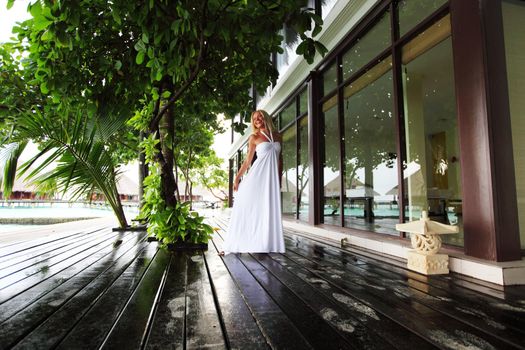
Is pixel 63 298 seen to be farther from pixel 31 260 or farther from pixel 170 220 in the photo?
pixel 170 220

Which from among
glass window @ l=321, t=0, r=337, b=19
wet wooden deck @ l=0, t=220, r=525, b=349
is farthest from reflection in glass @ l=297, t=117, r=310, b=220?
wet wooden deck @ l=0, t=220, r=525, b=349

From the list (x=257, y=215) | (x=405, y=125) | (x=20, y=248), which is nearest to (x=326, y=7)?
(x=405, y=125)

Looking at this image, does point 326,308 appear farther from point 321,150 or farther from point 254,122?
point 321,150

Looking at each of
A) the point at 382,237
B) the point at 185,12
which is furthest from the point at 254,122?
the point at 382,237

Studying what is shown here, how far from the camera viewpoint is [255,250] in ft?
10.5

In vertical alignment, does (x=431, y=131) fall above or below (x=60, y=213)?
above

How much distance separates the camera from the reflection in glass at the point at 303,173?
5.66 metres

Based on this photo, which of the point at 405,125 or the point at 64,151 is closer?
the point at 405,125

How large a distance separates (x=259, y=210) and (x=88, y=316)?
1.95 m

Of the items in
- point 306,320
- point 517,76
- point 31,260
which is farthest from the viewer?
point 31,260

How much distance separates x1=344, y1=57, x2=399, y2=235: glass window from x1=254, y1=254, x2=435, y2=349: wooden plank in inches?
64.9

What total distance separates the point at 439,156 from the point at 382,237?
3.35 ft

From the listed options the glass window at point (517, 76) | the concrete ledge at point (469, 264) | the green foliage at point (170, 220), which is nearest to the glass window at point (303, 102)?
the concrete ledge at point (469, 264)

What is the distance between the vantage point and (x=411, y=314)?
1451mm
